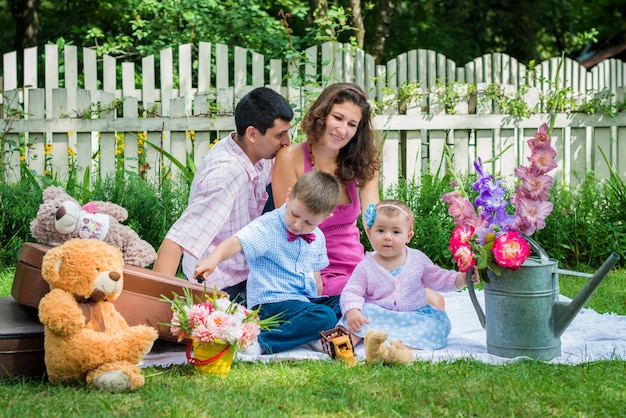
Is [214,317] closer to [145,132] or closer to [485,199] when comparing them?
[485,199]

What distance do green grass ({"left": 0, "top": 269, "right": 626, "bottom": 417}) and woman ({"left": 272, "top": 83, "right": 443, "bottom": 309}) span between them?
1041mm

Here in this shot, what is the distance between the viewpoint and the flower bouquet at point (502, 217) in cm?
341

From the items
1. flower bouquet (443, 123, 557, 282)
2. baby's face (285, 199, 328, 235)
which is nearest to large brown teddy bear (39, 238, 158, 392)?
baby's face (285, 199, 328, 235)

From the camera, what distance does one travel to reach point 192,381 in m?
3.12

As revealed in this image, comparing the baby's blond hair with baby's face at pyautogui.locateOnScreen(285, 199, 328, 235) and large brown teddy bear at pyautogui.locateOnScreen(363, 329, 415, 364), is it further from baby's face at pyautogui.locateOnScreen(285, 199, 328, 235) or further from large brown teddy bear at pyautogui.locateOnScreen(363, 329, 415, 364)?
large brown teddy bear at pyautogui.locateOnScreen(363, 329, 415, 364)

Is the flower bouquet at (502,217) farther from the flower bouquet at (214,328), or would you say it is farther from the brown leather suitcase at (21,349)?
the brown leather suitcase at (21,349)

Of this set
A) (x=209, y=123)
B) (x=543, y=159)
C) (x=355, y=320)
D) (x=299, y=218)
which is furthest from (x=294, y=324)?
(x=209, y=123)

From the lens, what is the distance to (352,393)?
2.92m

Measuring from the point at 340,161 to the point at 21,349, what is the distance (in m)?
1.99

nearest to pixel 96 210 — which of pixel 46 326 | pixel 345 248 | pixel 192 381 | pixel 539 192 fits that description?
pixel 46 326

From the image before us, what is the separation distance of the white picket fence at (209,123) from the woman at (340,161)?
7.85 feet

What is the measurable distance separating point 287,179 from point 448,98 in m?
3.34

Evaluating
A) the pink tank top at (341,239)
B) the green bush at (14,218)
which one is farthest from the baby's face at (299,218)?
the green bush at (14,218)

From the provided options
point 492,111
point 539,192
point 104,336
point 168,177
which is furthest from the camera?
point 492,111
